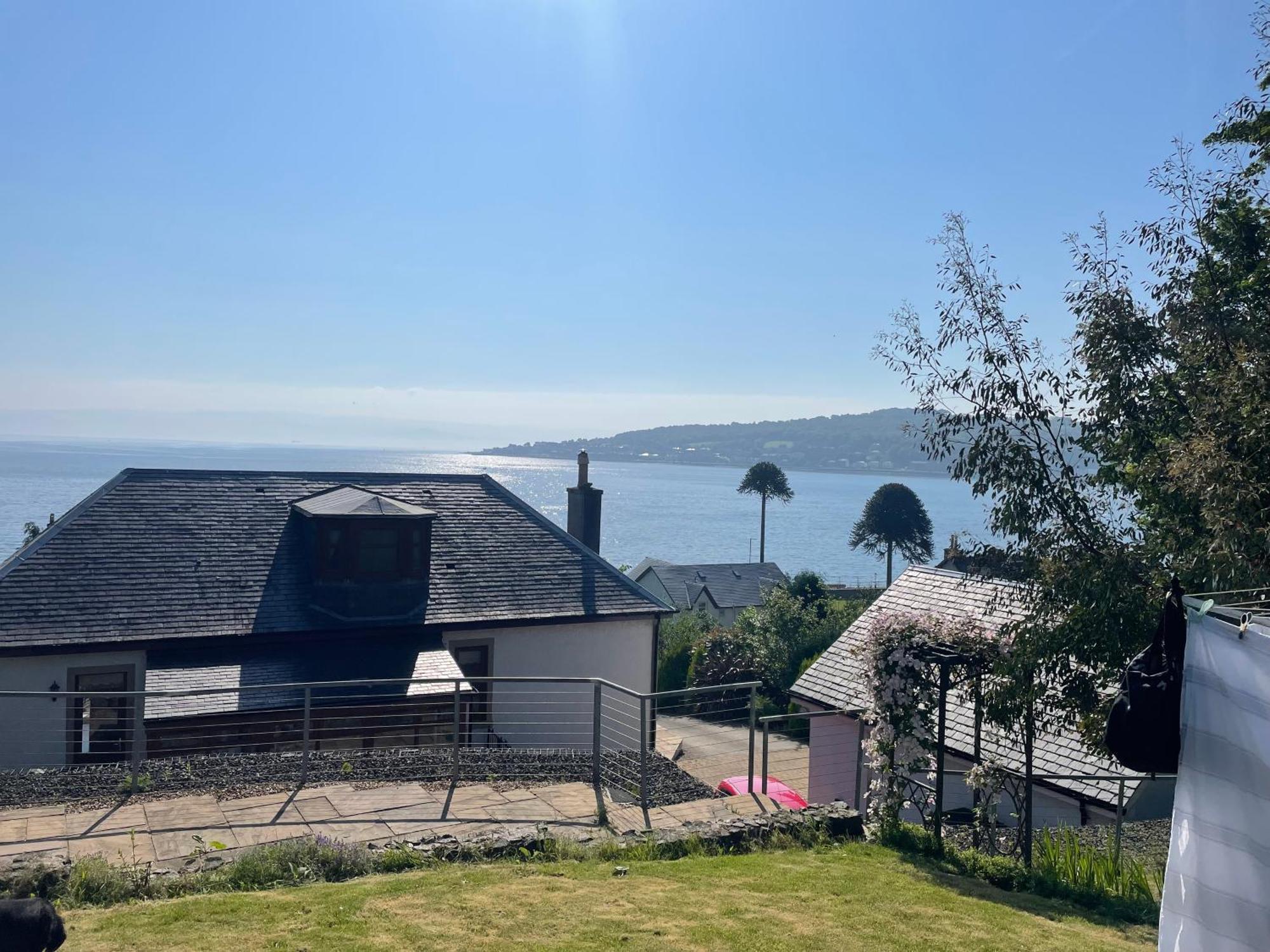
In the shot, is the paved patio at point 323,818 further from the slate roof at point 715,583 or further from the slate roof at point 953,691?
the slate roof at point 715,583

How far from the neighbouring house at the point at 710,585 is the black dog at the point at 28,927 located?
54539mm

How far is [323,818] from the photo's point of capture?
9438 millimetres

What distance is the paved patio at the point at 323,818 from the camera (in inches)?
336

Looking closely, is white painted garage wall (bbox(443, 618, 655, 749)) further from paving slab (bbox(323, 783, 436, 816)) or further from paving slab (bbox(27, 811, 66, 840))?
paving slab (bbox(27, 811, 66, 840))

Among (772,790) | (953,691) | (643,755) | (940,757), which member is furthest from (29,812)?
(772,790)

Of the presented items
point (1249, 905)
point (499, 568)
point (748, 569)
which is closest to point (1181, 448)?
point (1249, 905)

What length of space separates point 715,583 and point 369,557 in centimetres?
4765

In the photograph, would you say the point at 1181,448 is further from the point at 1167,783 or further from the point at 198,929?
the point at 1167,783

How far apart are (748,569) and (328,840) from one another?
65873 millimetres

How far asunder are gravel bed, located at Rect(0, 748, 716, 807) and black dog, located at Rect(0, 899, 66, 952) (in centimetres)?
457

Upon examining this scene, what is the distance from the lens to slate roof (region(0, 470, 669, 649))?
19.0 m

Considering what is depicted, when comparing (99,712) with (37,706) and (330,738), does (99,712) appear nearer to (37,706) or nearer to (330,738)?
(37,706)

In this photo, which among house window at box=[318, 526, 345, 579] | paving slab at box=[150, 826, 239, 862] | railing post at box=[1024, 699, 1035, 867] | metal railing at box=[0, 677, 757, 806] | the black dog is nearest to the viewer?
the black dog

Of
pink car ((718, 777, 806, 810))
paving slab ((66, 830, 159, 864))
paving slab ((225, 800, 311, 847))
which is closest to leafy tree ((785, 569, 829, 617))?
pink car ((718, 777, 806, 810))
